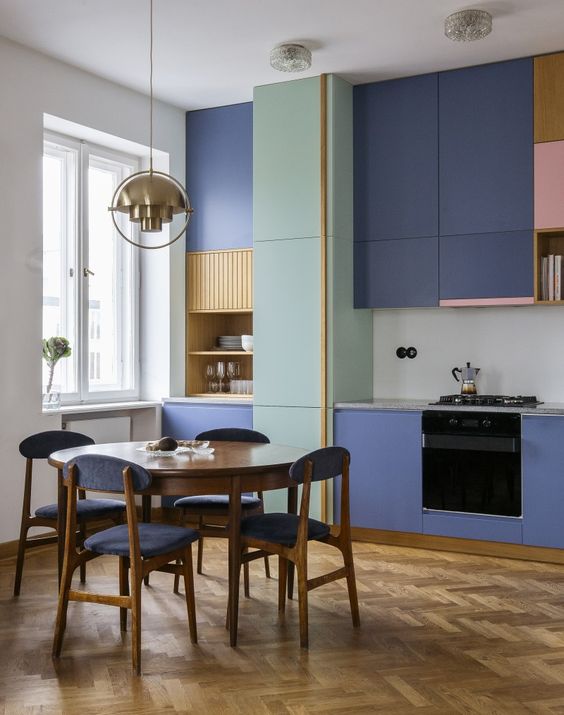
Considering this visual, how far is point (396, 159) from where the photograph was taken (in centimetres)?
560

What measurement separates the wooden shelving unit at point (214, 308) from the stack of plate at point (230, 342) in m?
0.07

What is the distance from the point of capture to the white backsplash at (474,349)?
5402 mm

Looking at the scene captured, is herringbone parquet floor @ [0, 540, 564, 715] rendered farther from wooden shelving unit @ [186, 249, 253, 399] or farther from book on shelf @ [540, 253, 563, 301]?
wooden shelving unit @ [186, 249, 253, 399]

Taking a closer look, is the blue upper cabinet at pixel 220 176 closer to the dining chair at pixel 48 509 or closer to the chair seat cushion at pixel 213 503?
the dining chair at pixel 48 509

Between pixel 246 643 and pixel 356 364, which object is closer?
pixel 246 643

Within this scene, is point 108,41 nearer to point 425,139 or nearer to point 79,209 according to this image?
point 79,209

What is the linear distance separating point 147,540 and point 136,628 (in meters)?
0.36

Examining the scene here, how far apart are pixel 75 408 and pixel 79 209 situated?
138cm

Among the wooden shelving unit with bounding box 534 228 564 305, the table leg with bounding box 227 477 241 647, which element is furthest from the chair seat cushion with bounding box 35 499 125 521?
the wooden shelving unit with bounding box 534 228 564 305

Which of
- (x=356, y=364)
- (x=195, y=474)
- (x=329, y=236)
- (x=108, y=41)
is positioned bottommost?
(x=195, y=474)

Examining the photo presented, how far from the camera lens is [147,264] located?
21.1 feet

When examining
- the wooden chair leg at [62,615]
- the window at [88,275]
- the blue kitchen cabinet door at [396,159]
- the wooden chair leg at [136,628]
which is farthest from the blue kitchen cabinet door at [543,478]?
the window at [88,275]

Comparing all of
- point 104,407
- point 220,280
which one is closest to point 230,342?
point 220,280

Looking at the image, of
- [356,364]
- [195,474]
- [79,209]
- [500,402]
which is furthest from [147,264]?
[195,474]
